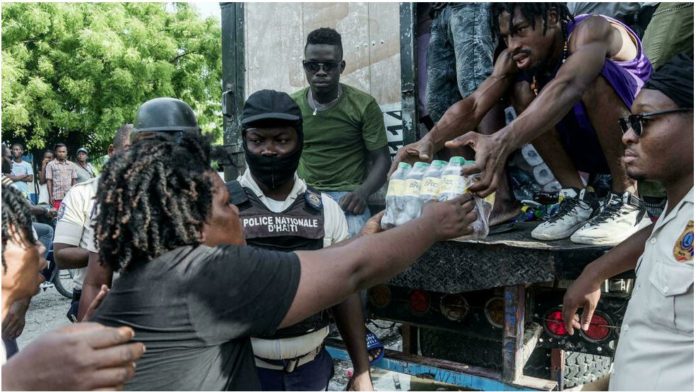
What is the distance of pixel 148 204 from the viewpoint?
1.59 metres

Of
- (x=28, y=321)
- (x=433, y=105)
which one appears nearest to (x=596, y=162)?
(x=433, y=105)

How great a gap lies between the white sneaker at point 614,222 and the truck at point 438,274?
0.21ft

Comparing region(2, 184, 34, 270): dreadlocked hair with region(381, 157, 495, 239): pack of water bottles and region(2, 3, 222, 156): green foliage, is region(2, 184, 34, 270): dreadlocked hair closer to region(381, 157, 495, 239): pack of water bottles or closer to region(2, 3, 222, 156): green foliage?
region(381, 157, 495, 239): pack of water bottles

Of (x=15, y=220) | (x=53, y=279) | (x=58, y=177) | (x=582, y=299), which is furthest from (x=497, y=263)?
(x=58, y=177)

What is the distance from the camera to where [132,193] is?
5.25 ft

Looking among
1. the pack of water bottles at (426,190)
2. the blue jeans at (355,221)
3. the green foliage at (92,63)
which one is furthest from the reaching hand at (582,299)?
the green foliage at (92,63)

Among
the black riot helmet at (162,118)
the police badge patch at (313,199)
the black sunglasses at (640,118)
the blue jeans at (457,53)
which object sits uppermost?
the blue jeans at (457,53)

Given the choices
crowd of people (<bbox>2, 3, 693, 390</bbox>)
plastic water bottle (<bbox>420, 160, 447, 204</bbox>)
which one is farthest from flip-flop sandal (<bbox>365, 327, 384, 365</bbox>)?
plastic water bottle (<bbox>420, 160, 447, 204</bbox>)

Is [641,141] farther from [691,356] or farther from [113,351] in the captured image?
[113,351]

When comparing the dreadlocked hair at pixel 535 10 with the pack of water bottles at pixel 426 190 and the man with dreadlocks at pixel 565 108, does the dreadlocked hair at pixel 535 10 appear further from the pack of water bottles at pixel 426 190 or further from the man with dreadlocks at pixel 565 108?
the pack of water bottles at pixel 426 190

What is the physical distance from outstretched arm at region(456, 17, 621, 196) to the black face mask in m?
0.77

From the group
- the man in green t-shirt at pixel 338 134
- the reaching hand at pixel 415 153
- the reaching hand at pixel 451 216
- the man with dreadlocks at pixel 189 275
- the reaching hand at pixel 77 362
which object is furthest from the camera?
the man in green t-shirt at pixel 338 134

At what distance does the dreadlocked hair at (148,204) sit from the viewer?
5.16 ft

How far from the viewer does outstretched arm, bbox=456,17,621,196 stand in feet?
7.95
